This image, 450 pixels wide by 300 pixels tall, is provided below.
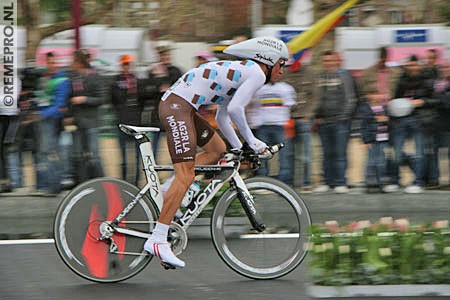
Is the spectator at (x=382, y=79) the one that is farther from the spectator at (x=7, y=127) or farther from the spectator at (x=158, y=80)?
the spectator at (x=7, y=127)

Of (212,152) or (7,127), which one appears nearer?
(212,152)

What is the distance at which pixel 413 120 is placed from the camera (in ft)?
40.5

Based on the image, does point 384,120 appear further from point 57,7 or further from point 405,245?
point 57,7

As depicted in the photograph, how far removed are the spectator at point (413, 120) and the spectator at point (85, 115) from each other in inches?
133

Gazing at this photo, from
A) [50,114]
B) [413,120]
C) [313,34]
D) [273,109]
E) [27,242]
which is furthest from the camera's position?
[313,34]

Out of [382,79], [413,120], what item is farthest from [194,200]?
[382,79]

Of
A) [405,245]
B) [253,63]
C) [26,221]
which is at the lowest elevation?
[26,221]

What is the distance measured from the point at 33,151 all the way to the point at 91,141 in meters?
0.67

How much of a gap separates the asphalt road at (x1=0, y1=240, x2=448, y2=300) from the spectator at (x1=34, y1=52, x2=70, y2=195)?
3124 millimetres

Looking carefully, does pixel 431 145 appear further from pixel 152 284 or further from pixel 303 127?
pixel 152 284

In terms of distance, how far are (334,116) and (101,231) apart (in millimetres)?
4982

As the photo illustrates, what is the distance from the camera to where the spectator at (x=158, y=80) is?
12102mm

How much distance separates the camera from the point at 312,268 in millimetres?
7348

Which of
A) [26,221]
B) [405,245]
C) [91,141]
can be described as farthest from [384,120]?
[405,245]
